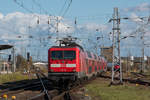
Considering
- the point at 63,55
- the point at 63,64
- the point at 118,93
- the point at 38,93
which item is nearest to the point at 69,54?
the point at 63,55

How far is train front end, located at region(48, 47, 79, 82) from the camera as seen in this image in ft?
69.2

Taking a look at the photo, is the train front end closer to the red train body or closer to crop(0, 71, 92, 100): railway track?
the red train body

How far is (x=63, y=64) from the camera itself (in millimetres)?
21469

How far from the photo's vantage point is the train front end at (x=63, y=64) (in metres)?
21.1

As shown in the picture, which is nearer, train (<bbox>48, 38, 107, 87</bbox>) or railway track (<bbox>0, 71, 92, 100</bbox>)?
railway track (<bbox>0, 71, 92, 100</bbox>)

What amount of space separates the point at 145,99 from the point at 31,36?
3345cm

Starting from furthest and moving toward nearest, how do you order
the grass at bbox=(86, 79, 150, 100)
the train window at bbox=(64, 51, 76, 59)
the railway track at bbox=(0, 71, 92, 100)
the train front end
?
1. the train window at bbox=(64, 51, 76, 59)
2. the train front end
3. the grass at bbox=(86, 79, 150, 100)
4. the railway track at bbox=(0, 71, 92, 100)

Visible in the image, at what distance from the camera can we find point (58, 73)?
21.2 metres

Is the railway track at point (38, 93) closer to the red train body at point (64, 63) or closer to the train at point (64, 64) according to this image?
the train at point (64, 64)

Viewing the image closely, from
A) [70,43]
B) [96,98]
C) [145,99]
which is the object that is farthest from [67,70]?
[145,99]

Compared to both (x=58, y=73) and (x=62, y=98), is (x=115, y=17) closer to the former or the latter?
(x=58, y=73)

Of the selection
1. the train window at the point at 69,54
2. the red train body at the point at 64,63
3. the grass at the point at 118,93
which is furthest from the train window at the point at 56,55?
the grass at the point at 118,93

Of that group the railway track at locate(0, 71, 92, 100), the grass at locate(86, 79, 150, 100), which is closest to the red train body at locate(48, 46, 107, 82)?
the railway track at locate(0, 71, 92, 100)

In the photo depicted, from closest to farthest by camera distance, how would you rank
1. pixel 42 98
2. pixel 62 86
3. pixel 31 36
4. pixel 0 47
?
pixel 0 47 → pixel 42 98 → pixel 62 86 → pixel 31 36
